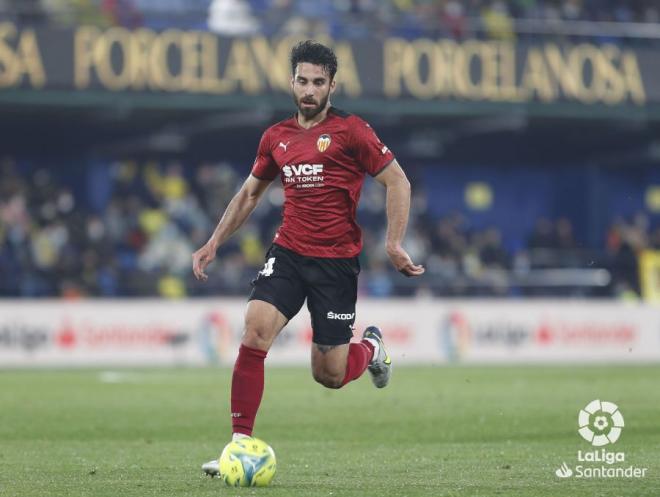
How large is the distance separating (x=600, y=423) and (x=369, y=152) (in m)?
4.63

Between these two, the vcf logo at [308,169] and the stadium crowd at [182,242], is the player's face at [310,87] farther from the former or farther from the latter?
the stadium crowd at [182,242]

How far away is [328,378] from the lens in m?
8.48

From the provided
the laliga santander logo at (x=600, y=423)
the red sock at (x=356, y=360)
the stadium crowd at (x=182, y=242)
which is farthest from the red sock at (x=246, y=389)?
the stadium crowd at (x=182, y=242)

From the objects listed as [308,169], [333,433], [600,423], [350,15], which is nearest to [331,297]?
[308,169]

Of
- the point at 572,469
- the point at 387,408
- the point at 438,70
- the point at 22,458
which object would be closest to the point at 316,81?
the point at 572,469

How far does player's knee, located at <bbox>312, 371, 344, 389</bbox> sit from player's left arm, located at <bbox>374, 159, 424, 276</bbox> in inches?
33.1

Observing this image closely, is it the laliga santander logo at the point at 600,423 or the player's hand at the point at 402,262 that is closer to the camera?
the player's hand at the point at 402,262

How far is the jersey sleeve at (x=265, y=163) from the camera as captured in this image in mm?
8359

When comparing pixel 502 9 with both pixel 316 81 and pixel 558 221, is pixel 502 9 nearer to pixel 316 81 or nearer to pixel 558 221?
pixel 558 221

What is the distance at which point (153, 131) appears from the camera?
2970cm

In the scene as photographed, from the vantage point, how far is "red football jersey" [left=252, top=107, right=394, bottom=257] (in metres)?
8.12

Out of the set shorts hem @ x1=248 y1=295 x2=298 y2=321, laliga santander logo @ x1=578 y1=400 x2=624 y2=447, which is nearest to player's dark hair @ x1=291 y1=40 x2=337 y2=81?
shorts hem @ x1=248 y1=295 x2=298 y2=321

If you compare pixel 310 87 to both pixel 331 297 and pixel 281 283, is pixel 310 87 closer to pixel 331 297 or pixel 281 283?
pixel 281 283

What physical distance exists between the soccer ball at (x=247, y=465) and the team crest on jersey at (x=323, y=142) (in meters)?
1.75
